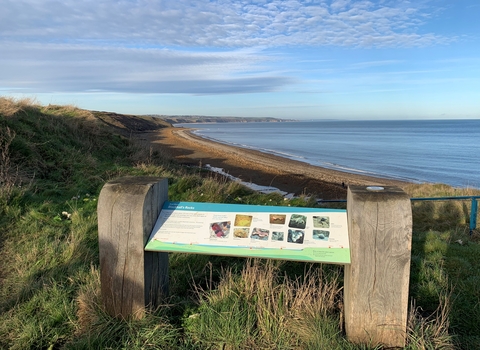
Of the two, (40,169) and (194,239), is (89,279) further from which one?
(40,169)

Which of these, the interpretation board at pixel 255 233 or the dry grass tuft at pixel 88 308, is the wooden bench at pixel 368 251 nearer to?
the interpretation board at pixel 255 233

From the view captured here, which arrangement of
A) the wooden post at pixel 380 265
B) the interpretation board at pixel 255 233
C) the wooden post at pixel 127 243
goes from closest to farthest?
the wooden post at pixel 380 265 → the interpretation board at pixel 255 233 → the wooden post at pixel 127 243

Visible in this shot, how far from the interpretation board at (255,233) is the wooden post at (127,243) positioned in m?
0.14

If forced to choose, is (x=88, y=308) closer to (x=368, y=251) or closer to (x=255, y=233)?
(x=255, y=233)

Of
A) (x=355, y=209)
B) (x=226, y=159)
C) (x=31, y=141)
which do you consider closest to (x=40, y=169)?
(x=31, y=141)

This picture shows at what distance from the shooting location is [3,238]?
5.45m

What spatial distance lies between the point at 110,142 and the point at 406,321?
665 inches

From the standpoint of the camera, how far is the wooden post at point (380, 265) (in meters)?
2.86

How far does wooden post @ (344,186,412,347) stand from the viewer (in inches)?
113

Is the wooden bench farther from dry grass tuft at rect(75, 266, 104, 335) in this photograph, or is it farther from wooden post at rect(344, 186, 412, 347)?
dry grass tuft at rect(75, 266, 104, 335)

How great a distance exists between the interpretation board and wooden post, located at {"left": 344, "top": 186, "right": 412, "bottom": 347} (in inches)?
6.2

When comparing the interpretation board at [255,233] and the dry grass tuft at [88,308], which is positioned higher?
the interpretation board at [255,233]

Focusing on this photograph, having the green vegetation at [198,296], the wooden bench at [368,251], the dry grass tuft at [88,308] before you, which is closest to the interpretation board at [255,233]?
the wooden bench at [368,251]

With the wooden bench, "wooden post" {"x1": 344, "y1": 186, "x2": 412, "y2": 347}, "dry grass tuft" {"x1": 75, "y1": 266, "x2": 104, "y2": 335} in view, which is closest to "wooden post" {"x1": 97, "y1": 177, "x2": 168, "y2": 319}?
the wooden bench
